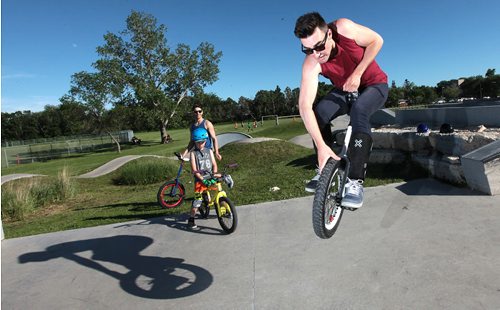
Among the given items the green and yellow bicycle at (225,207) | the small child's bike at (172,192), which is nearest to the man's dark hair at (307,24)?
the green and yellow bicycle at (225,207)

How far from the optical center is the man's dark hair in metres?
2.48

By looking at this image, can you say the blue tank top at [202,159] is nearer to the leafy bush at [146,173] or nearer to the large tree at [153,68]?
the leafy bush at [146,173]

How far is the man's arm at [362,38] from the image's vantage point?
2.63 metres

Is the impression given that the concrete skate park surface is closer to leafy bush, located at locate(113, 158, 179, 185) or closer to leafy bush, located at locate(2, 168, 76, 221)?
leafy bush, located at locate(2, 168, 76, 221)

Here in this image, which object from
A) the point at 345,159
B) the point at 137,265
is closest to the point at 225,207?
the point at 137,265

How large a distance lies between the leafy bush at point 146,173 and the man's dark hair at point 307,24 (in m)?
16.0

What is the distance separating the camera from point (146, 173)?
17.8m

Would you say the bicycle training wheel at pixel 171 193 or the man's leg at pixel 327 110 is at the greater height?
the man's leg at pixel 327 110

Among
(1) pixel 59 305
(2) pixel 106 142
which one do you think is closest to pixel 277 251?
(1) pixel 59 305

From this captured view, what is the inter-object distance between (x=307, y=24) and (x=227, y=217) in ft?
17.0

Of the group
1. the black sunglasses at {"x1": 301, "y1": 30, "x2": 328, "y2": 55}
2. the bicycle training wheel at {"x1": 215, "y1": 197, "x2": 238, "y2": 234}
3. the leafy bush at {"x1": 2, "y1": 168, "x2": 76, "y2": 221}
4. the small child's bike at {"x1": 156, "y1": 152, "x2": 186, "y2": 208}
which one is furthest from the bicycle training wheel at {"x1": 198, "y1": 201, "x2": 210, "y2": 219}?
the leafy bush at {"x1": 2, "y1": 168, "x2": 76, "y2": 221}

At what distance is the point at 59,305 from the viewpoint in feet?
16.5

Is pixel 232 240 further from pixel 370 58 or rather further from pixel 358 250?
pixel 370 58

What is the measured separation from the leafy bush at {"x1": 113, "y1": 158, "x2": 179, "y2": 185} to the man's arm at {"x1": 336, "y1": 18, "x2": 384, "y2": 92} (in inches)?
629
